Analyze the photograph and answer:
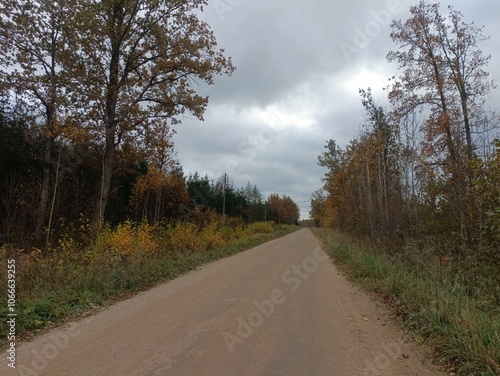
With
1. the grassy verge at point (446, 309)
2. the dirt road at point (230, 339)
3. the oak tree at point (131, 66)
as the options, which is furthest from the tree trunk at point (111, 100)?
the grassy verge at point (446, 309)

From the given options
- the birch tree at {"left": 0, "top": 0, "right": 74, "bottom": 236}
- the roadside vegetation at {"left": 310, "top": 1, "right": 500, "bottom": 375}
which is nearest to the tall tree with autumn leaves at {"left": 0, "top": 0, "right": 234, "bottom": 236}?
the birch tree at {"left": 0, "top": 0, "right": 74, "bottom": 236}

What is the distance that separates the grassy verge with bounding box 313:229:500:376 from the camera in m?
3.95

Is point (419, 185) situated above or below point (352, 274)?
above

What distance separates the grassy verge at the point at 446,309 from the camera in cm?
395

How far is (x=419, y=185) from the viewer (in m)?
11.7

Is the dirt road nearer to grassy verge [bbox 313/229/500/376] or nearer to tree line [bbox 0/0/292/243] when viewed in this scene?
grassy verge [bbox 313/229/500/376]

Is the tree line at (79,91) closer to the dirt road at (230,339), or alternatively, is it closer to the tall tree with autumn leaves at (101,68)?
the tall tree with autumn leaves at (101,68)

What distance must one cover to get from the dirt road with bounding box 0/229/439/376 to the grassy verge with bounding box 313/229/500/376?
34cm

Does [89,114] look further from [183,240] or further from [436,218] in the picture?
[436,218]

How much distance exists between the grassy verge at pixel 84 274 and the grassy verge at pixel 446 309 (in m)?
5.95

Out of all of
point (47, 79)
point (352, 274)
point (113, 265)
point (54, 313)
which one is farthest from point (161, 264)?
point (47, 79)

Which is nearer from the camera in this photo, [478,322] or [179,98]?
[478,322]

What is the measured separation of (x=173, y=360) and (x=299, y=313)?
115 inches

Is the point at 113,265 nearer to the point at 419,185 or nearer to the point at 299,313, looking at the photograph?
the point at 299,313
